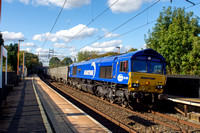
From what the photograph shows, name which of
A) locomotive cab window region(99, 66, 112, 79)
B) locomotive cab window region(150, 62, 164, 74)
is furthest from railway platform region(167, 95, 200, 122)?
locomotive cab window region(99, 66, 112, 79)

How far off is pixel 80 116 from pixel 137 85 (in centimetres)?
367

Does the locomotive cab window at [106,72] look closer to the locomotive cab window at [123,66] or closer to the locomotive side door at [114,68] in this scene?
the locomotive side door at [114,68]

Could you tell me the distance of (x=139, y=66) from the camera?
995 cm

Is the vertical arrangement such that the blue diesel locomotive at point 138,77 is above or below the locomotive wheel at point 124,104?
above

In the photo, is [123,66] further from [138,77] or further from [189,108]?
[189,108]

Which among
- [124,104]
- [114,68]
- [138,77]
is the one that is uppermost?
[114,68]

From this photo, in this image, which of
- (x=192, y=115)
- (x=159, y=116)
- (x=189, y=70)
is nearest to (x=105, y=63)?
(x=159, y=116)

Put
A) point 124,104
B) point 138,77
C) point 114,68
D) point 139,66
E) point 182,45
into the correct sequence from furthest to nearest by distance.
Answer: point 182,45
point 114,68
point 124,104
point 139,66
point 138,77

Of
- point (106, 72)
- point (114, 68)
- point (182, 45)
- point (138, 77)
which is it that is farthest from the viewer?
point (182, 45)

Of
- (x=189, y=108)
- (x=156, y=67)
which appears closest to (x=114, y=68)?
(x=156, y=67)

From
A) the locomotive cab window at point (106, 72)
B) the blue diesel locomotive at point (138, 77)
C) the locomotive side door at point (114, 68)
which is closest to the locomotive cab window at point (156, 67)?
the blue diesel locomotive at point (138, 77)

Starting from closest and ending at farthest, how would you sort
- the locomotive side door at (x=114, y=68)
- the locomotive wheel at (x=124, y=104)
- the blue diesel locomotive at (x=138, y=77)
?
the blue diesel locomotive at (x=138, y=77) → the locomotive wheel at (x=124, y=104) → the locomotive side door at (x=114, y=68)

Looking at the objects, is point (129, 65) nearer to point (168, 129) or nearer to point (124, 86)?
point (124, 86)

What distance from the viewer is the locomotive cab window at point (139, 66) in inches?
386
